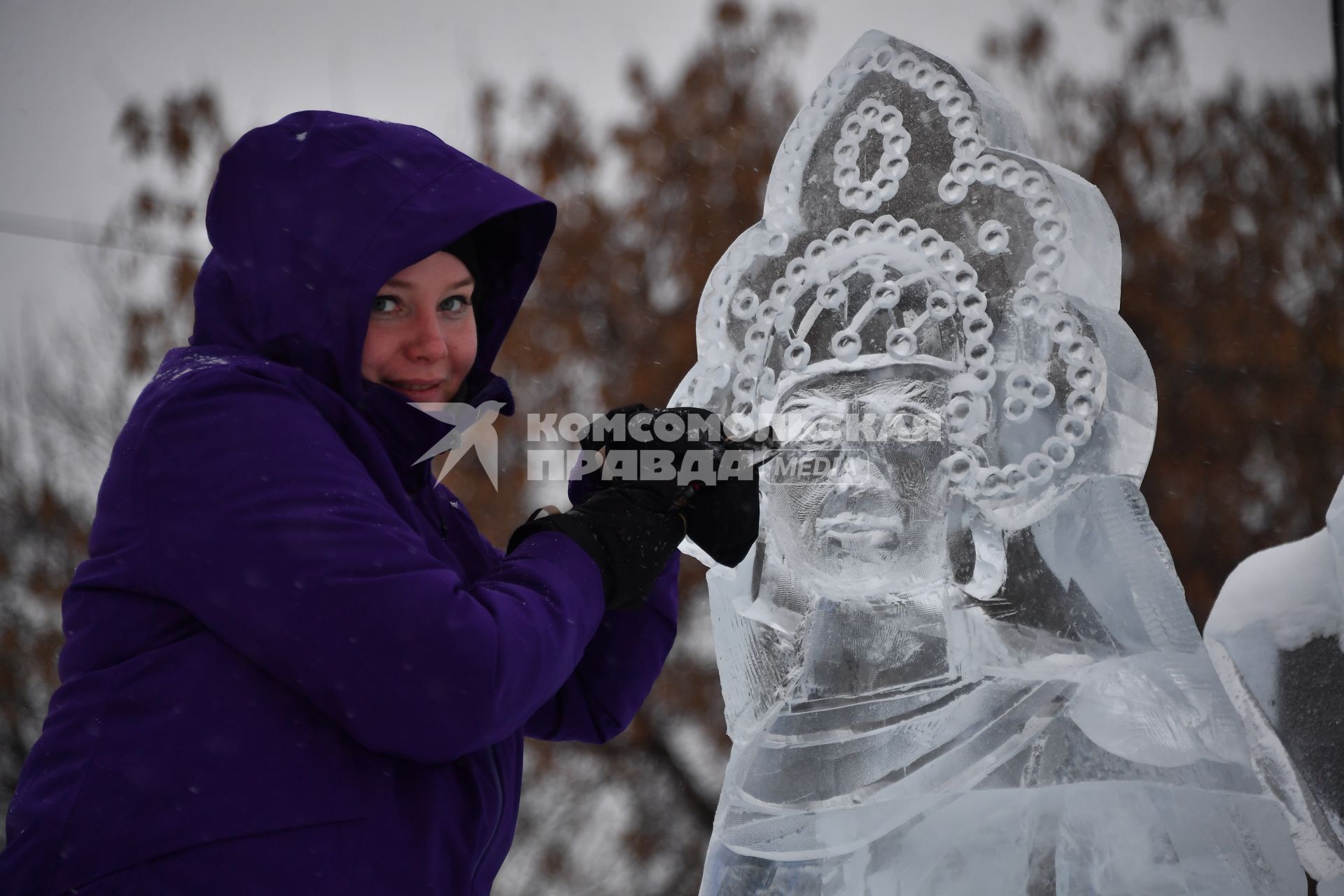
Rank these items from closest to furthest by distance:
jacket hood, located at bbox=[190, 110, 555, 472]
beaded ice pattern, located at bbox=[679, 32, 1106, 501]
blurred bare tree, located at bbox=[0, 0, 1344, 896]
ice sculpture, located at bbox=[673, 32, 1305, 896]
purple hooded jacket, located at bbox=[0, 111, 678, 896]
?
purple hooded jacket, located at bbox=[0, 111, 678, 896], jacket hood, located at bbox=[190, 110, 555, 472], ice sculpture, located at bbox=[673, 32, 1305, 896], beaded ice pattern, located at bbox=[679, 32, 1106, 501], blurred bare tree, located at bbox=[0, 0, 1344, 896]

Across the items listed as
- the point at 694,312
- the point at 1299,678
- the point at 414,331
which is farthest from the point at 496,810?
the point at 694,312

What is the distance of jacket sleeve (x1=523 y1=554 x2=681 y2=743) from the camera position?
1628 millimetres

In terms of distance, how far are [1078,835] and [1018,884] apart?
0.09m

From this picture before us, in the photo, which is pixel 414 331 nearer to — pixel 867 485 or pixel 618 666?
pixel 618 666

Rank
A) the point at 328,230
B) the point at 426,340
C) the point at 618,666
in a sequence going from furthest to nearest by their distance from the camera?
1. the point at 618,666
2. the point at 426,340
3. the point at 328,230

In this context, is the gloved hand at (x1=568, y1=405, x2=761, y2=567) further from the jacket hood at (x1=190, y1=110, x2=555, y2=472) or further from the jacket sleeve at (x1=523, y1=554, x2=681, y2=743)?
the jacket hood at (x1=190, y1=110, x2=555, y2=472)

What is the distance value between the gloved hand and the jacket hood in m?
0.24

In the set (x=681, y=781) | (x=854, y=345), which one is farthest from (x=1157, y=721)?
(x=681, y=781)

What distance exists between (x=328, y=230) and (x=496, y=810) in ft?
2.07

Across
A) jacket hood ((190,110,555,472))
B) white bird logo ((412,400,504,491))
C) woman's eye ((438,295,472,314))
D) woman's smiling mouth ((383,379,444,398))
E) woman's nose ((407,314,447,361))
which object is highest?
jacket hood ((190,110,555,472))

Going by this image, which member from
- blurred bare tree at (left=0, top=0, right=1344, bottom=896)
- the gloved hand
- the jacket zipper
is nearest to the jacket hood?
the gloved hand

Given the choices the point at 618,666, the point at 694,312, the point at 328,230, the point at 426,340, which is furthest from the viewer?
the point at 694,312

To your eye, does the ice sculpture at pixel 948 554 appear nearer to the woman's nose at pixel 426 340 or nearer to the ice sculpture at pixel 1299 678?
the ice sculpture at pixel 1299 678

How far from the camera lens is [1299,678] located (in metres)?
1.82
